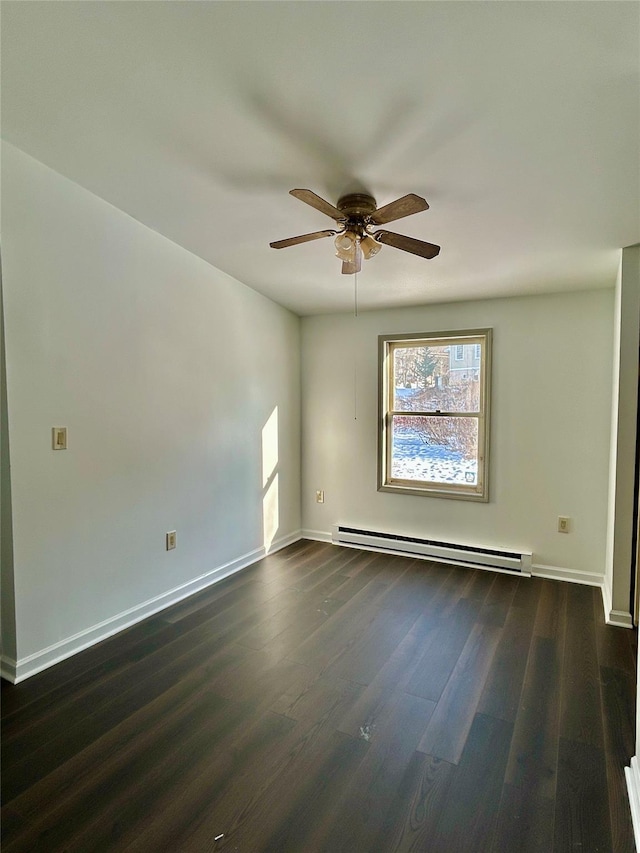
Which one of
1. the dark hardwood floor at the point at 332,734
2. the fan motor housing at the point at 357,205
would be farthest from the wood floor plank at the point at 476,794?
the fan motor housing at the point at 357,205

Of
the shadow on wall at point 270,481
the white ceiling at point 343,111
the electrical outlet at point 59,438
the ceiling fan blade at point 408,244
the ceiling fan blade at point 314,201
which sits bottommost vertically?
the shadow on wall at point 270,481

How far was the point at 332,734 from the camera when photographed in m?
1.82

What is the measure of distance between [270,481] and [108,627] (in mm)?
1826

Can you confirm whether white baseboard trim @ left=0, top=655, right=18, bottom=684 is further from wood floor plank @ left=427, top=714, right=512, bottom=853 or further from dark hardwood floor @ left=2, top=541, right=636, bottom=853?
wood floor plank @ left=427, top=714, right=512, bottom=853

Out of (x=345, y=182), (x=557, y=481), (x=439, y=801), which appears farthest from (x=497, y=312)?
(x=439, y=801)

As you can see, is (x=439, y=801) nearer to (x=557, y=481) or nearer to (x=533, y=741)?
(x=533, y=741)

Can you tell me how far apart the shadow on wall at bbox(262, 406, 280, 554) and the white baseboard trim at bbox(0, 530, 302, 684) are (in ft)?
1.06

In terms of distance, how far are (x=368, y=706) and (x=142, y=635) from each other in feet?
4.71

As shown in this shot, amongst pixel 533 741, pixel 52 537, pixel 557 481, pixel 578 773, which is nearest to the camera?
pixel 578 773

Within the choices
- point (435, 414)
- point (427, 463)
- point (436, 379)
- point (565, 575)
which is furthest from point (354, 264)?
point (565, 575)

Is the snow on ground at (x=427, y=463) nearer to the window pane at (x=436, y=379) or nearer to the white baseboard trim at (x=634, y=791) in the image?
the window pane at (x=436, y=379)

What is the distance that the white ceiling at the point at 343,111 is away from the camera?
136cm

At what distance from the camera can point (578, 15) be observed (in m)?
1.26

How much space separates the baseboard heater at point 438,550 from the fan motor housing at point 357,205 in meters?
2.87
